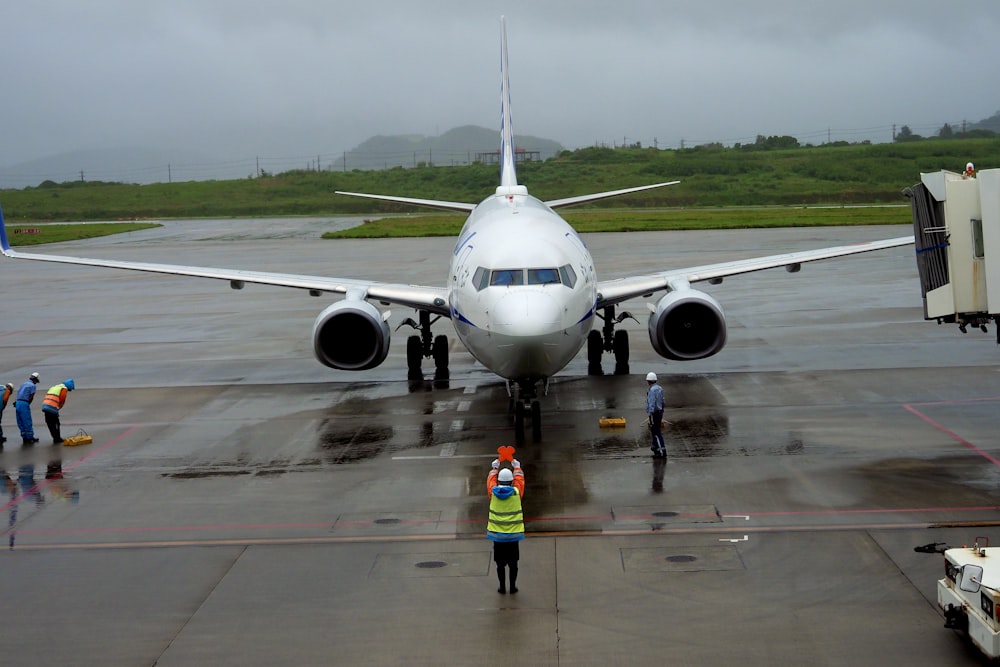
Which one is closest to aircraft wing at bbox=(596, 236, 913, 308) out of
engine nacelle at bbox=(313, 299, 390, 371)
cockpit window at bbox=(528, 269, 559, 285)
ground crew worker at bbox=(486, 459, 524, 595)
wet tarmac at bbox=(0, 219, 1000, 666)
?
wet tarmac at bbox=(0, 219, 1000, 666)

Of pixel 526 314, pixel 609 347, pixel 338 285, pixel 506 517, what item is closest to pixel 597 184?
pixel 609 347

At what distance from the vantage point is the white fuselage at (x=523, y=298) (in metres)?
17.5

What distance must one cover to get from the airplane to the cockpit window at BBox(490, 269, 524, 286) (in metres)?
0.02

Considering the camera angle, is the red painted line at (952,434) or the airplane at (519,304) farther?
the airplane at (519,304)

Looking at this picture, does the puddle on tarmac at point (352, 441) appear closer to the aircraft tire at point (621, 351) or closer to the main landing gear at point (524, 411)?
the main landing gear at point (524, 411)

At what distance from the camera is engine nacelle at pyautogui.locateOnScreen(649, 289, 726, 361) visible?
21.5 metres

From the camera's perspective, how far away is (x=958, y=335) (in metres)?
28.4

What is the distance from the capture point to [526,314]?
17422 mm

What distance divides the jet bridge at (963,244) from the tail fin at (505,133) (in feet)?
42.8

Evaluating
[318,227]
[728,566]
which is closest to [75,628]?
[728,566]

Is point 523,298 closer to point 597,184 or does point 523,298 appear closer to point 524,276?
point 524,276

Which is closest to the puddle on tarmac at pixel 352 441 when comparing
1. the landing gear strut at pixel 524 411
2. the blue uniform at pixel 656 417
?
the landing gear strut at pixel 524 411

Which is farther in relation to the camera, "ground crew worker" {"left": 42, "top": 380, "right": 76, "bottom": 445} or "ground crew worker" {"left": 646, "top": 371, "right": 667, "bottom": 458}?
"ground crew worker" {"left": 42, "top": 380, "right": 76, "bottom": 445}

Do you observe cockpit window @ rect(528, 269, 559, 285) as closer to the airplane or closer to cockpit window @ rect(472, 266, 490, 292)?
the airplane
